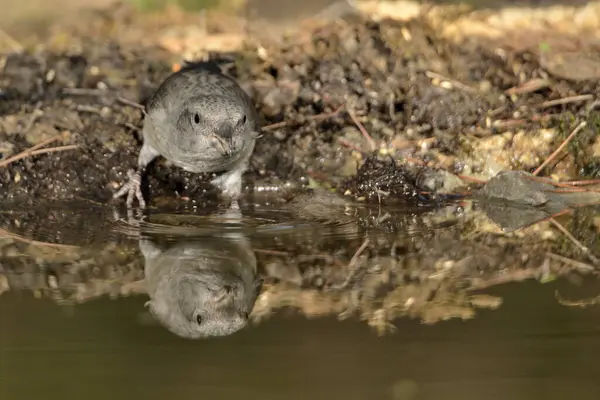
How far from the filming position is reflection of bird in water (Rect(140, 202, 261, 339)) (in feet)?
11.1

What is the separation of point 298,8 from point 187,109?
7.80 feet

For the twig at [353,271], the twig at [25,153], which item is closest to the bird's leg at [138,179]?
the twig at [25,153]

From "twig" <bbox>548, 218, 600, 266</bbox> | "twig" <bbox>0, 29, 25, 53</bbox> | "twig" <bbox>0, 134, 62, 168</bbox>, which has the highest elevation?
"twig" <bbox>0, 29, 25, 53</bbox>

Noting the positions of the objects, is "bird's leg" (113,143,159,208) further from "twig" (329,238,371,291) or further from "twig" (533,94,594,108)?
"twig" (533,94,594,108)

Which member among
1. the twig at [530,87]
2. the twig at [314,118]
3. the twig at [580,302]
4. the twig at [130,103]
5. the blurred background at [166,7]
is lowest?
the twig at [580,302]

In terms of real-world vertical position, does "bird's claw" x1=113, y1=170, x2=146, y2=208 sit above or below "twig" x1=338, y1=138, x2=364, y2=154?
below

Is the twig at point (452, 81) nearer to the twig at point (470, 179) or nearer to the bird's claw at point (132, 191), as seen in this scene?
the twig at point (470, 179)

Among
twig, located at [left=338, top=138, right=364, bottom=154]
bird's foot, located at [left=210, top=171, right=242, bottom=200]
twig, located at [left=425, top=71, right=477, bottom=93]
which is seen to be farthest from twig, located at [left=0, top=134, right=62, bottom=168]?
twig, located at [left=425, top=71, right=477, bottom=93]

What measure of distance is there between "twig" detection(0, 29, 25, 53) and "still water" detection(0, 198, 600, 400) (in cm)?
254

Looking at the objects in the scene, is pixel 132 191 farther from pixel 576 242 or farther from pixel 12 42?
pixel 576 242

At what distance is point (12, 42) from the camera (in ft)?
22.5

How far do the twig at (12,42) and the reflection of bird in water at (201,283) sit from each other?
9.96ft

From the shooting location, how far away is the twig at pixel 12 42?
6751 millimetres

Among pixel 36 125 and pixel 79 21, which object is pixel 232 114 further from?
pixel 79 21
